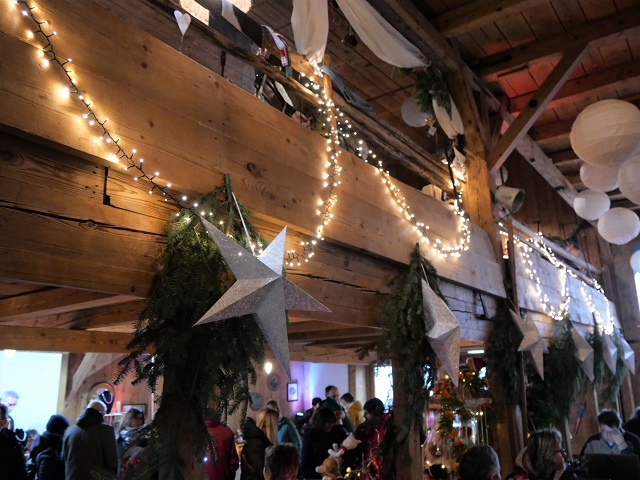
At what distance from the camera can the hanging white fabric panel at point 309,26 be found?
333cm

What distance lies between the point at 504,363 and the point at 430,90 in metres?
2.67

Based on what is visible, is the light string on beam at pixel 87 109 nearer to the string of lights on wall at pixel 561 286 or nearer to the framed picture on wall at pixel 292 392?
the string of lights on wall at pixel 561 286

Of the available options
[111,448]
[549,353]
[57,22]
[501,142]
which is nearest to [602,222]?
[549,353]

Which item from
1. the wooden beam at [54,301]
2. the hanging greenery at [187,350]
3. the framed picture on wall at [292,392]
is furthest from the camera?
the framed picture on wall at [292,392]

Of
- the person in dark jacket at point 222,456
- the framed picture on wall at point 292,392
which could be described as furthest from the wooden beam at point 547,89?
the framed picture on wall at point 292,392

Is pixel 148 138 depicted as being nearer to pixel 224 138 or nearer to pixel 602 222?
pixel 224 138

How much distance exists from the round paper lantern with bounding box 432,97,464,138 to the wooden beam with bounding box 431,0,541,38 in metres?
0.66

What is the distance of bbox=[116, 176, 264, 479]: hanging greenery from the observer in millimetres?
1899

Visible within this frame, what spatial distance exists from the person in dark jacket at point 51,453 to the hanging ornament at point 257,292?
3036mm

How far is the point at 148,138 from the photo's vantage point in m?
2.10

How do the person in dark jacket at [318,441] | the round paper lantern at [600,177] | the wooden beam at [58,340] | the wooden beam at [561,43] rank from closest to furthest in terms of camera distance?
the wooden beam at [58,340] < the person in dark jacket at [318,441] < the wooden beam at [561,43] < the round paper lantern at [600,177]

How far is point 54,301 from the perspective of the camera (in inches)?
109

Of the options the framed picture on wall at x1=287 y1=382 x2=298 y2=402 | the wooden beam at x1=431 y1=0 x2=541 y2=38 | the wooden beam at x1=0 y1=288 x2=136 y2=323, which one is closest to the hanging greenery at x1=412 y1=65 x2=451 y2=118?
the wooden beam at x1=431 y1=0 x2=541 y2=38

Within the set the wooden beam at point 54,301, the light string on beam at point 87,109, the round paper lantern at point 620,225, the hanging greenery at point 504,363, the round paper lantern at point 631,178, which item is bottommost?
the hanging greenery at point 504,363
